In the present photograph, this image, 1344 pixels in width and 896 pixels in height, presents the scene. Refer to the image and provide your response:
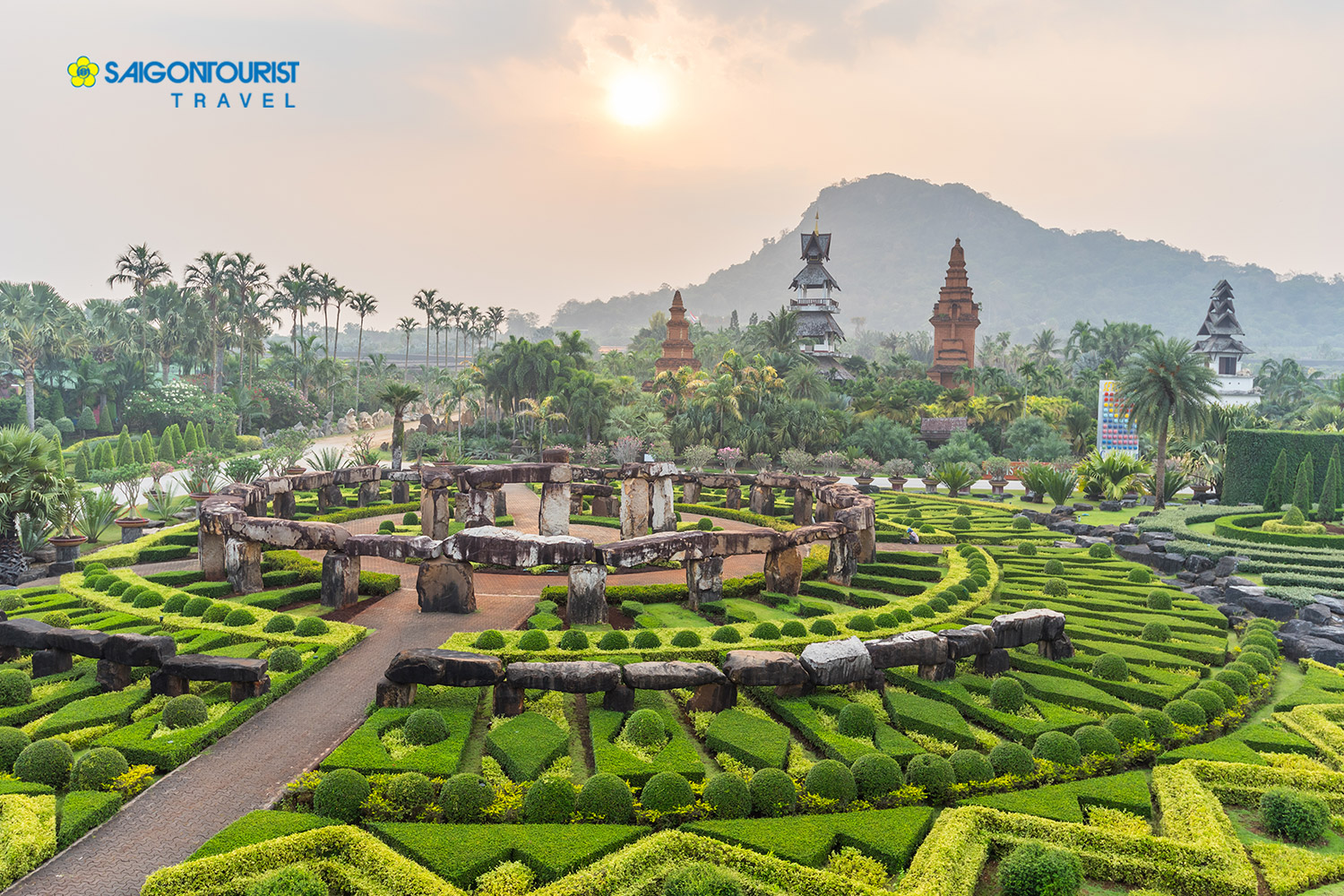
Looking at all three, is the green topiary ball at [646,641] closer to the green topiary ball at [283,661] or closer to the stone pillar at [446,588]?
the stone pillar at [446,588]

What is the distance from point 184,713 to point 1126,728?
18.3m

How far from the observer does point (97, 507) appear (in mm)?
36281

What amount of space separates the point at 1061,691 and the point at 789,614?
336 inches

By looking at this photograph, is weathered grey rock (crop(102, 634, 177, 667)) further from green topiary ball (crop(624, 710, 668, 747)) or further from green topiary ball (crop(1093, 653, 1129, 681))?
green topiary ball (crop(1093, 653, 1129, 681))

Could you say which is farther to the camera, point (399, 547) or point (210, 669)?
point (399, 547)

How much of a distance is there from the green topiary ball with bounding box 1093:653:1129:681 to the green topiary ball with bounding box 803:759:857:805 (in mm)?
8427

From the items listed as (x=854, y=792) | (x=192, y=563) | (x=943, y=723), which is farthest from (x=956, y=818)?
(x=192, y=563)

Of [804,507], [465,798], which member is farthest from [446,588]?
[804,507]

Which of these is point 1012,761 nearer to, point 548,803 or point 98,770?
point 548,803

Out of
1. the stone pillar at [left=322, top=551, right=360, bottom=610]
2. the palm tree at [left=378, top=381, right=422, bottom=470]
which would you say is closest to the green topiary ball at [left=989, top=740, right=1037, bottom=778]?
the stone pillar at [left=322, top=551, right=360, bottom=610]

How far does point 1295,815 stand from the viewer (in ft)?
44.9

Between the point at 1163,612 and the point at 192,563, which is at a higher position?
the point at 1163,612

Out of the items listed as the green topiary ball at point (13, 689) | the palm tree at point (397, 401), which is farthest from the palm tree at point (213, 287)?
the green topiary ball at point (13, 689)

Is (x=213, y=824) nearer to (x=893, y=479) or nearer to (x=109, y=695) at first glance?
(x=109, y=695)
